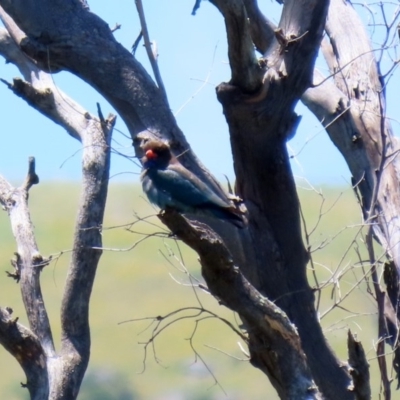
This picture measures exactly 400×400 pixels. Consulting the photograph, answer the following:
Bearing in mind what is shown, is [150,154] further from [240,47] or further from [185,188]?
[240,47]

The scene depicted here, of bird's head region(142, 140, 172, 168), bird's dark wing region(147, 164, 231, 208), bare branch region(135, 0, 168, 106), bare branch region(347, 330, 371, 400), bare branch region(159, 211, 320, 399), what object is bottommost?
bare branch region(347, 330, 371, 400)

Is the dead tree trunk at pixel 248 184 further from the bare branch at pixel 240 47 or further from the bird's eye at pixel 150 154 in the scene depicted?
the bird's eye at pixel 150 154

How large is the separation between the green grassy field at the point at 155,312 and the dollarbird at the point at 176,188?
0.57 metres

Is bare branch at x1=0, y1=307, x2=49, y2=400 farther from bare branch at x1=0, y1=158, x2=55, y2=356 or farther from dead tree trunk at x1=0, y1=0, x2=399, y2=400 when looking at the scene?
bare branch at x1=0, y1=158, x2=55, y2=356

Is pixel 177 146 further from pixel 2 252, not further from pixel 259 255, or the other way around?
pixel 2 252

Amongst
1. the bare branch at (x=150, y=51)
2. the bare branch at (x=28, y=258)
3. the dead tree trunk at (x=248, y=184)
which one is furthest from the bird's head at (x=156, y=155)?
the bare branch at (x=28, y=258)

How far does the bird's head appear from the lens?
3.21 meters

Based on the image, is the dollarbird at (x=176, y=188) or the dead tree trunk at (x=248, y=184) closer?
the dead tree trunk at (x=248, y=184)

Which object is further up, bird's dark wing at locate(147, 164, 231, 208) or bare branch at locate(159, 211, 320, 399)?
bird's dark wing at locate(147, 164, 231, 208)

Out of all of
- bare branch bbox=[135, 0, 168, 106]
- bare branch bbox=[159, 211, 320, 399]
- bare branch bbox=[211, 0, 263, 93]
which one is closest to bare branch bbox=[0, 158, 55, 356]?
bare branch bbox=[135, 0, 168, 106]

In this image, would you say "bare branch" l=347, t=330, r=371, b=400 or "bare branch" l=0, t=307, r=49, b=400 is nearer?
"bare branch" l=347, t=330, r=371, b=400

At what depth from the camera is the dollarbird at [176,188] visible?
3057 millimetres

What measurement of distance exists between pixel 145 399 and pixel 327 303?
1349 millimetres

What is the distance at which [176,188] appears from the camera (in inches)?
121
